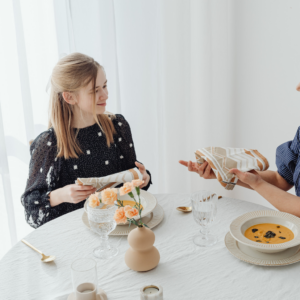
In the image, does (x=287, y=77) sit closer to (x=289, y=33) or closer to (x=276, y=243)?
(x=289, y=33)

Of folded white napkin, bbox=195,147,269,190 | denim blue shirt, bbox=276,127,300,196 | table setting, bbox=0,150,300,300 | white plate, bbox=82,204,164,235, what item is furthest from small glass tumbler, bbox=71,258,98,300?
denim blue shirt, bbox=276,127,300,196

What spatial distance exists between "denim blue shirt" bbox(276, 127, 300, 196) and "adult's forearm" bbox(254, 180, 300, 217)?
0.51 ft

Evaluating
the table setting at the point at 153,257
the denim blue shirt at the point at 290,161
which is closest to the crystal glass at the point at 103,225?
the table setting at the point at 153,257

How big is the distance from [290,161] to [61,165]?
1.03 meters

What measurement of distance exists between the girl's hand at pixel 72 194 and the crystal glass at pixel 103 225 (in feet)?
1.01

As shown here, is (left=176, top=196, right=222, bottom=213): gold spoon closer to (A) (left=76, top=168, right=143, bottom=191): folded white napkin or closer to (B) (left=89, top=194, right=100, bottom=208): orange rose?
(A) (left=76, top=168, right=143, bottom=191): folded white napkin

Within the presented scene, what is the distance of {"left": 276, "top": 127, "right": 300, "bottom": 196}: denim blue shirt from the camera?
139 cm

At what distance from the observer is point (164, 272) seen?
3.12 feet

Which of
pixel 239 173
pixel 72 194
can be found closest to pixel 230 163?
pixel 239 173

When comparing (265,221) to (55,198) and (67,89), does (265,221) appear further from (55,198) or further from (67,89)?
(67,89)

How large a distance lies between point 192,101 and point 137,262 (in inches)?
65.9

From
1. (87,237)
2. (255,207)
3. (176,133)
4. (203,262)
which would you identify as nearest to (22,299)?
(87,237)

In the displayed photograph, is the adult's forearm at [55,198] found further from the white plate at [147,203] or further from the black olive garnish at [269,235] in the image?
the black olive garnish at [269,235]

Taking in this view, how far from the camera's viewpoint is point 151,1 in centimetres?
222
